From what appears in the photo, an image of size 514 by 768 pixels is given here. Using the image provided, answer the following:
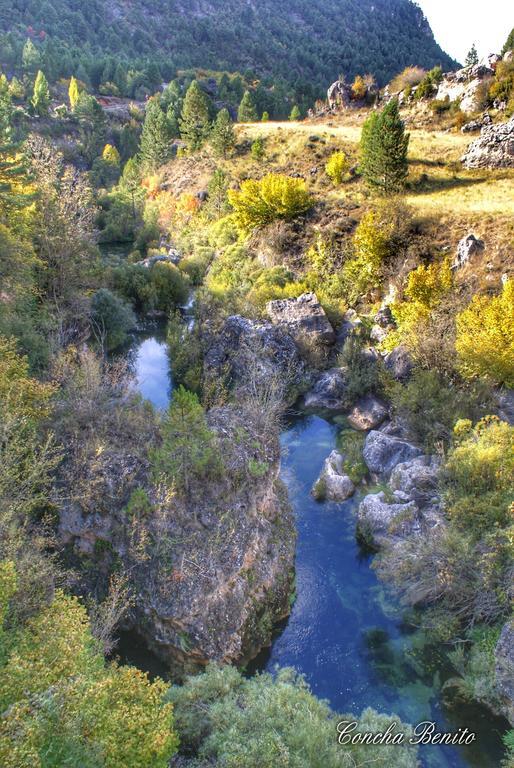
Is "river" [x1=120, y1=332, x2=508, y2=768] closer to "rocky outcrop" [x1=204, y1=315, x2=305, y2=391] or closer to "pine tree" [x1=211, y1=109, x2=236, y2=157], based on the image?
"rocky outcrop" [x1=204, y1=315, x2=305, y2=391]

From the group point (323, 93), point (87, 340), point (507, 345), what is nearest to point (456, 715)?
point (507, 345)

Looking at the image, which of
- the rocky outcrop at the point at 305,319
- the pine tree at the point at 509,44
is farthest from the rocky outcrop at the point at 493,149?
the rocky outcrop at the point at 305,319

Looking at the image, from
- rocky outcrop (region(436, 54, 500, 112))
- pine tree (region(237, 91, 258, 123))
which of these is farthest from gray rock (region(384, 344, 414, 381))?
pine tree (region(237, 91, 258, 123))

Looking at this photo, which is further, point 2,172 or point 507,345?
point 2,172

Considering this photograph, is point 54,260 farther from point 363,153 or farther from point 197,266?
point 363,153

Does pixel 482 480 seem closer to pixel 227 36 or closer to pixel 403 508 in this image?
pixel 403 508

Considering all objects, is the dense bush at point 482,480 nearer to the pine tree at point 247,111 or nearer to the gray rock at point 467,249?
the gray rock at point 467,249
